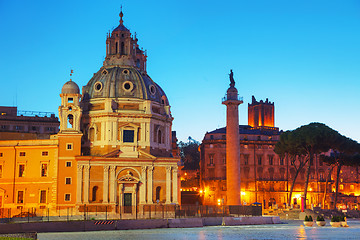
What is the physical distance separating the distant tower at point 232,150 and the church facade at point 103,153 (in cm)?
909

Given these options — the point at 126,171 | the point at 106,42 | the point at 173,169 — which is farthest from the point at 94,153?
the point at 106,42

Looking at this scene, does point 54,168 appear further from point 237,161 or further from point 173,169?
point 237,161

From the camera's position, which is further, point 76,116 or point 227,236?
point 76,116

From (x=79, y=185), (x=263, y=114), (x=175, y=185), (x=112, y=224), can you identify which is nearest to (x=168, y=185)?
(x=175, y=185)

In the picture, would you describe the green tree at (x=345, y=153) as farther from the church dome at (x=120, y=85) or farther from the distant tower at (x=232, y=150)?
the church dome at (x=120, y=85)

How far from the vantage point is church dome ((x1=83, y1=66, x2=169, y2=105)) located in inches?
2911

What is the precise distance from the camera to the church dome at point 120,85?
73.9m

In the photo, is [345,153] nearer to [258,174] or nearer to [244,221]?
[258,174]

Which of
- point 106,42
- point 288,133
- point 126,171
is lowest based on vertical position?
point 126,171

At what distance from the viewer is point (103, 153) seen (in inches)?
2783

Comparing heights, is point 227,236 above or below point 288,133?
below

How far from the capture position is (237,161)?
64125 millimetres

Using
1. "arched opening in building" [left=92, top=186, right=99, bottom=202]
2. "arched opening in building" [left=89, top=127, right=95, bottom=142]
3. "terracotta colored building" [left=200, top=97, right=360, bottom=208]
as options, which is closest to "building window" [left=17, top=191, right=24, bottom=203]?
"arched opening in building" [left=92, top=186, right=99, bottom=202]

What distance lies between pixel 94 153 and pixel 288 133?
2527 cm
